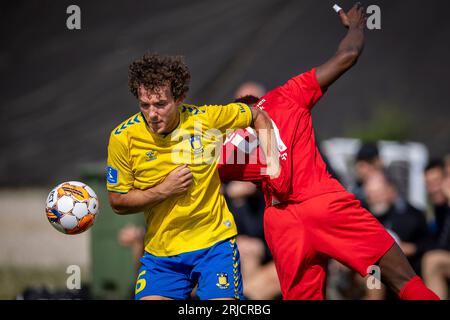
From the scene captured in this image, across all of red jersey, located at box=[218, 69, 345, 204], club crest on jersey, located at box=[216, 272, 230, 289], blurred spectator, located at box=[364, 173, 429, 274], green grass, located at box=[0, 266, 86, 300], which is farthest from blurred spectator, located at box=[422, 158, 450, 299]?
green grass, located at box=[0, 266, 86, 300]

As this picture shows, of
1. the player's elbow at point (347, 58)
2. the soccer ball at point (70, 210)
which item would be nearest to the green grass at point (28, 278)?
the soccer ball at point (70, 210)

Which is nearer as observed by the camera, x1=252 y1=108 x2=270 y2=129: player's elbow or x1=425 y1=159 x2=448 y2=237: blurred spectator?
x1=252 y1=108 x2=270 y2=129: player's elbow

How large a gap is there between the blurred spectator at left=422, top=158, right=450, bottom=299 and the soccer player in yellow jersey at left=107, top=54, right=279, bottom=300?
3.00m

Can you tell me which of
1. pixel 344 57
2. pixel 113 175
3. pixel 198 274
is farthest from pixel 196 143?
pixel 344 57

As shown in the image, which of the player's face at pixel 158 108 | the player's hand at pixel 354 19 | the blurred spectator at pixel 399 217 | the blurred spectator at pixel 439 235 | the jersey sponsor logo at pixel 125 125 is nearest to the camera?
the player's face at pixel 158 108

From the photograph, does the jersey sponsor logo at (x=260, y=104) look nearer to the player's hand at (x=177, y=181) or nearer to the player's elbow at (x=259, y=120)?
the player's elbow at (x=259, y=120)

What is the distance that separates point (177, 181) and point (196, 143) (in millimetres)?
332

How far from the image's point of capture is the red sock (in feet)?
15.1

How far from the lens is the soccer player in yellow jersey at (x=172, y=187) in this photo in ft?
15.2

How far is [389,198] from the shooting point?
24.7 feet

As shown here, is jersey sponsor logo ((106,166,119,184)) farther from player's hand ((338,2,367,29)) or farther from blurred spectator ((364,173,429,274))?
blurred spectator ((364,173,429,274))

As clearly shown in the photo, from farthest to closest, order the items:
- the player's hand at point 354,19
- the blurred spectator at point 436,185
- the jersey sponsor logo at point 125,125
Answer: the blurred spectator at point 436,185
the player's hand at point 354,19
the jersey sponsor logo at point 125,125

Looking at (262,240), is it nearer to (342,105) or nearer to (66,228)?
(66,228)
